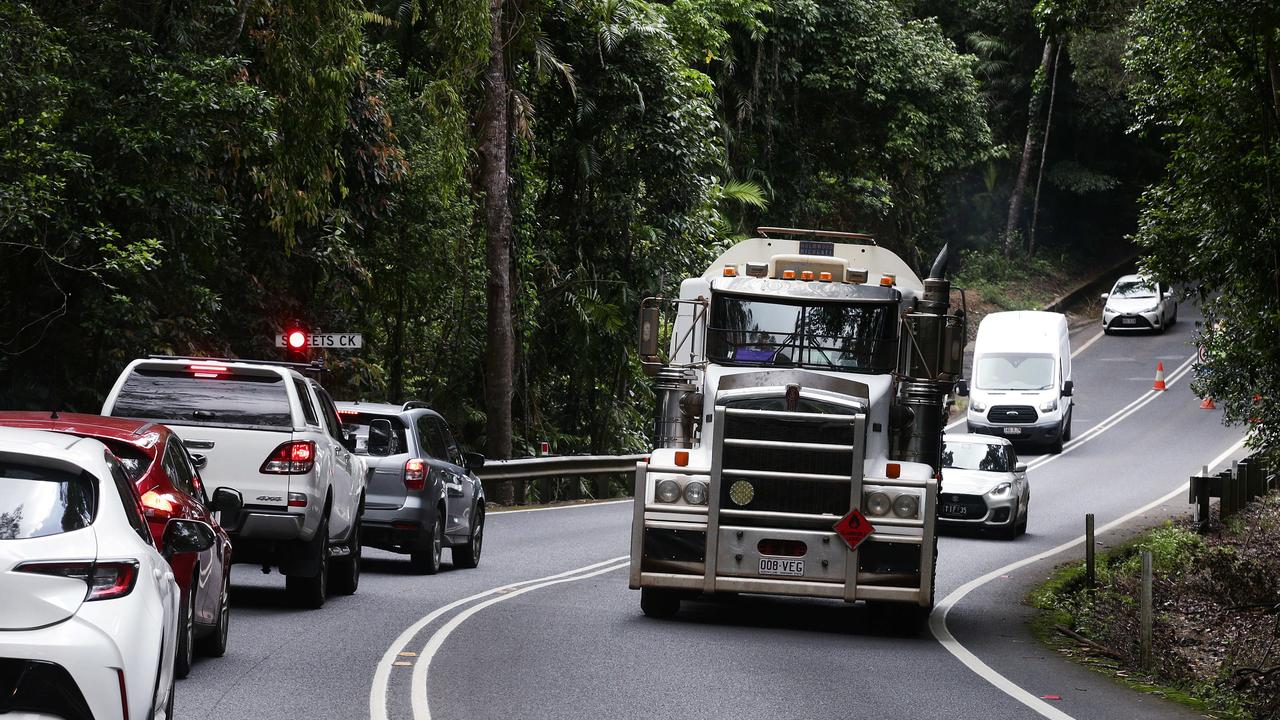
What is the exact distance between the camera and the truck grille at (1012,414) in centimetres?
4081

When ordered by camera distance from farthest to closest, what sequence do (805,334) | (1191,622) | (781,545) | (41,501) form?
(1191,622) → (805,334) → (781,545) → (41,501)

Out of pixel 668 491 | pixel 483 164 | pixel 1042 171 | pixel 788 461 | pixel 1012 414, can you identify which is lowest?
pixel 1012 414

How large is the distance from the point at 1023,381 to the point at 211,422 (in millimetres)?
30915

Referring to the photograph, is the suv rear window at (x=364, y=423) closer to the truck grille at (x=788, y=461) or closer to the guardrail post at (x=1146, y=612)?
the truck grille at (x=788, y=461)

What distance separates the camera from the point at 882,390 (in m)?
15.2

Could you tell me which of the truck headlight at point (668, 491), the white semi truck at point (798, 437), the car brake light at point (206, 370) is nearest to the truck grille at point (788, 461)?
the white semi truck at point (798, 437)

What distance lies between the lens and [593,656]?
1241 centimetres

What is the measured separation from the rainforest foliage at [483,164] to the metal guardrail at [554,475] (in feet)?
3.59

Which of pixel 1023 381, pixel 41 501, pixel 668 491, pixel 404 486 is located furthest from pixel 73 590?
pixel 1023 381

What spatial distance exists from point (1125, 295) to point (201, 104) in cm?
4766

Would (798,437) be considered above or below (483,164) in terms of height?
below

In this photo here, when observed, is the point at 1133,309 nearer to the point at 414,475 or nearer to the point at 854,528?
the point at 414,475

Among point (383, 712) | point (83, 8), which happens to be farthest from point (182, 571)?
point (83, 8)

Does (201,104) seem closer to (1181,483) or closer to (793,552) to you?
(793,552)
